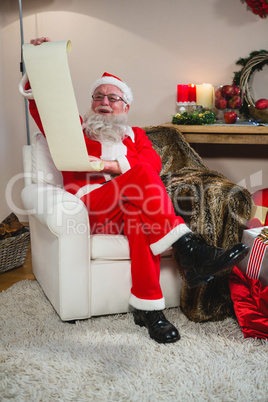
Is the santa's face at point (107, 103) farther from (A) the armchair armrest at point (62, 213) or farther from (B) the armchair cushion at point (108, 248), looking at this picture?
(B) the armchair cushion at point (108, 248)

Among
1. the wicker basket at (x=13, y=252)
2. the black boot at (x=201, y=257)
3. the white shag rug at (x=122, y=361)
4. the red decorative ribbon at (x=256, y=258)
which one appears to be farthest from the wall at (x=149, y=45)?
the white shag rug at (x=122, y=361)

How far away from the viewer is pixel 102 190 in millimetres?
1930

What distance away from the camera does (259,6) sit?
109 inches

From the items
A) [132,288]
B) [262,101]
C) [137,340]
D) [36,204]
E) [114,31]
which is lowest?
[137,340]

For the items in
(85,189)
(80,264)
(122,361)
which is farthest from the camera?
(85,189)

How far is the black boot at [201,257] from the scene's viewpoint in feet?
5.35

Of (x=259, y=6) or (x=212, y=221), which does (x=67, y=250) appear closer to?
(x=212, y=221)

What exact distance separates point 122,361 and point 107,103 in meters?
1.32

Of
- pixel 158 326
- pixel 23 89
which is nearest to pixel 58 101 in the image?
pixel 23 89

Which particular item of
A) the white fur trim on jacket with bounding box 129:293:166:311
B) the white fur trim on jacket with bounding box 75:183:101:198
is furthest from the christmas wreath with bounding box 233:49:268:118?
the white fur trim on jacket with bounding box 129:293:166:311

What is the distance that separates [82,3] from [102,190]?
71.4 inches

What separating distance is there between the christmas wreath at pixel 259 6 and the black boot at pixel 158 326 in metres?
2.05

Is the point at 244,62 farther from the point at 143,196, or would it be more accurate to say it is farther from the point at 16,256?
the point at 16,256

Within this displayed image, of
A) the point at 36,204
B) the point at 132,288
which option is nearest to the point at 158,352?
the point at 132,288
